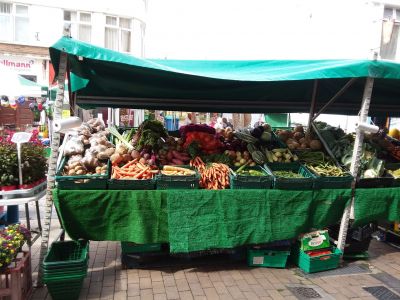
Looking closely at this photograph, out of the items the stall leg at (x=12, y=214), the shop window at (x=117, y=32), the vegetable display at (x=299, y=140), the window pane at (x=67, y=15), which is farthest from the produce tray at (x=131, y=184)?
the window pane at (x=67, y=15)

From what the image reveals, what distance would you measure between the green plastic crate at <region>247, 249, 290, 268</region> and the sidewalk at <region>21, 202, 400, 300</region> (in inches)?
3.3

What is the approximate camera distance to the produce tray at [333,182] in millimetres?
4500

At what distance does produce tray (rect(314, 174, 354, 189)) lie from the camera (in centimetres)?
450

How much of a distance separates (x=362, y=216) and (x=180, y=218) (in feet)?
8.68

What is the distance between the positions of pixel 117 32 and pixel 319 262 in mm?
19593

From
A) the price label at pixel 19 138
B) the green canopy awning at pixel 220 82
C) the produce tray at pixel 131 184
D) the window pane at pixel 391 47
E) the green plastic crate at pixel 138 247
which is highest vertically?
the window pane at pixel 391 47

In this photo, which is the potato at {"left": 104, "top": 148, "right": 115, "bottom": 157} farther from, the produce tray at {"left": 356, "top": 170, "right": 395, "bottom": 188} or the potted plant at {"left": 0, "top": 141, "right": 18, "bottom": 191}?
the produce tray at {"left": 356, "top": 170, "right": 395, "bottom": 188}

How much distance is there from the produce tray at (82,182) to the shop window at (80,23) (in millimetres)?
18564

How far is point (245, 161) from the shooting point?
15.8ft

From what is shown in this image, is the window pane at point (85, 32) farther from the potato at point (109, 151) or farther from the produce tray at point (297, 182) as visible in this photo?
the produce tray at point (297, 182)

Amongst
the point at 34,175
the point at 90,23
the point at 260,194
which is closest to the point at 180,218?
the point at 260,194

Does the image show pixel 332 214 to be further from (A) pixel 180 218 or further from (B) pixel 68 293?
(B) pixel 68 293

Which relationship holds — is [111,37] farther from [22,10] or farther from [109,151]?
[109,151]

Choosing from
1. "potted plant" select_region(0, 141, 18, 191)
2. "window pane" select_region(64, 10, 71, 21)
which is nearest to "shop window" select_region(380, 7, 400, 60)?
"potted plant" select_region(0, 141, 18, 191)
